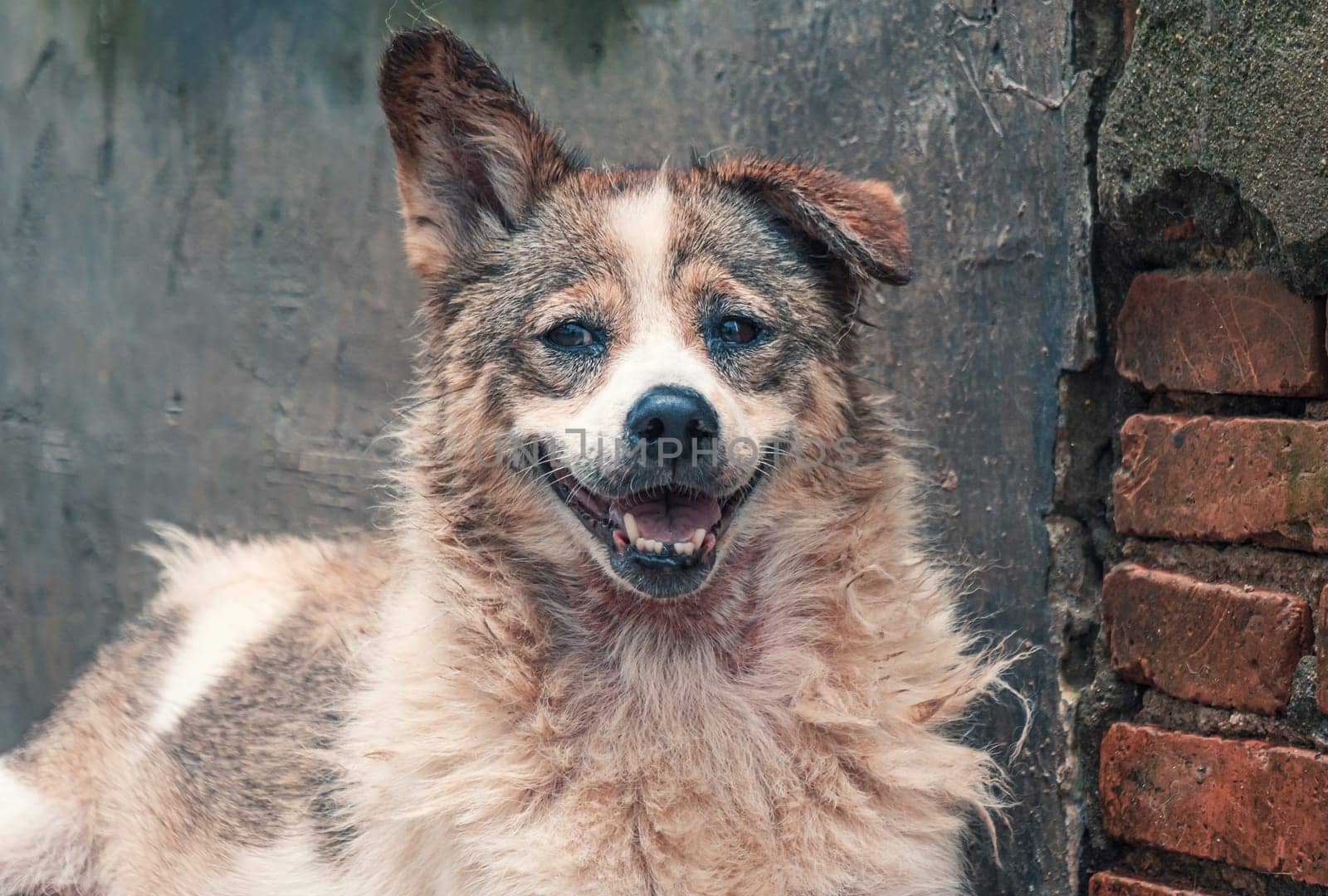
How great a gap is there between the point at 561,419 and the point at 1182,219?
1.15 metres

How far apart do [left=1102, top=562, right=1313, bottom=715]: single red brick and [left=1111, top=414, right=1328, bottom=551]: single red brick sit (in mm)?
92

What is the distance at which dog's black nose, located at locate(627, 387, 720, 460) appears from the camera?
83.3 inches

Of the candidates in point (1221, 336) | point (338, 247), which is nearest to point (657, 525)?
point (1221, 336)

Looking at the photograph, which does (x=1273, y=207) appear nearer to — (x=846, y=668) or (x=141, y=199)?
(x=846, y=668)

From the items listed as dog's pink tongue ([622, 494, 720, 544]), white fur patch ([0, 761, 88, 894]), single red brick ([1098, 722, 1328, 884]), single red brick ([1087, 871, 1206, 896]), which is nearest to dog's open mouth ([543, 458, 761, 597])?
dog's pink tongue ([622, 494, 720, 544])

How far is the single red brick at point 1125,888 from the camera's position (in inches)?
87.1

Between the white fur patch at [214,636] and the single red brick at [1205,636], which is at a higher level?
the single red brick at [1205,636]

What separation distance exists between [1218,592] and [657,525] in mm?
960

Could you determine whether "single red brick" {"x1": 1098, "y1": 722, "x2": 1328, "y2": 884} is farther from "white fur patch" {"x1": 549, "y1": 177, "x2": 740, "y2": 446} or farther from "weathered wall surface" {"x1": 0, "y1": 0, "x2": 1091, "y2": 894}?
"white fur patch" {"x1": 549, "y1": 177, "x2": 740, "y2": 446}

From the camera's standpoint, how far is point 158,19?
375cm

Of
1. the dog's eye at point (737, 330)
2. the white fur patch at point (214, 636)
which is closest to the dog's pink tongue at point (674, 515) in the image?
the dog's eye at point (737, 330)

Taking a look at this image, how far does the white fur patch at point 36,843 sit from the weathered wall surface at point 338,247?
3.15 ft

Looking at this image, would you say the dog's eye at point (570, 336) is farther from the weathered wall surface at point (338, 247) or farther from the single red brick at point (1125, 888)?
the single red brick at point (1125, 888)

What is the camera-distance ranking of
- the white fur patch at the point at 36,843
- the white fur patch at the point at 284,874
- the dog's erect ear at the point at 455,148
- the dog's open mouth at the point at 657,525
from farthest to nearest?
the white fur patch at the point at 36,843
the white fur patch at the point at 284,874
the dog's erect ear at the point at 455,148
the dog's open mouth at the point at 657,525
